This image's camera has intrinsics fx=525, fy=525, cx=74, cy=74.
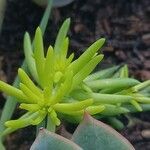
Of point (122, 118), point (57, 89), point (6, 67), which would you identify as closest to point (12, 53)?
point (6, 67)

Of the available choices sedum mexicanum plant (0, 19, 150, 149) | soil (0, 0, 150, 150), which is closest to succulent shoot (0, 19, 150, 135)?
sedum mexicanum plant (0, 19, 150, 149)

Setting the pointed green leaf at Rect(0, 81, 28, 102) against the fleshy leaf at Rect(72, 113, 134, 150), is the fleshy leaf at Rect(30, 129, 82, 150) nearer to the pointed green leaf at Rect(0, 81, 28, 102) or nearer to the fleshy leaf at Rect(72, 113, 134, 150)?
the fleshy leaf at Rect(72, 113, 134, 150)

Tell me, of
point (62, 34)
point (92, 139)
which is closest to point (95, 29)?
point (62, 34)

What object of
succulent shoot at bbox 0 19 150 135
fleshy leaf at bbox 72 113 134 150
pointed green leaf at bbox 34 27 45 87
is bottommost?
fleshy leaf at bbox 72 113 134 150

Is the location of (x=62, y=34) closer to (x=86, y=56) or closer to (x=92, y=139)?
(x=86, y=56)

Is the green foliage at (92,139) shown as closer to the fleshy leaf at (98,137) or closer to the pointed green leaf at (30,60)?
the fleshy leaf at (98,137)

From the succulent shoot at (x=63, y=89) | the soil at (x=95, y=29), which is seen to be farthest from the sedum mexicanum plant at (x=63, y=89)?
the soil at (x=95, y=29)
